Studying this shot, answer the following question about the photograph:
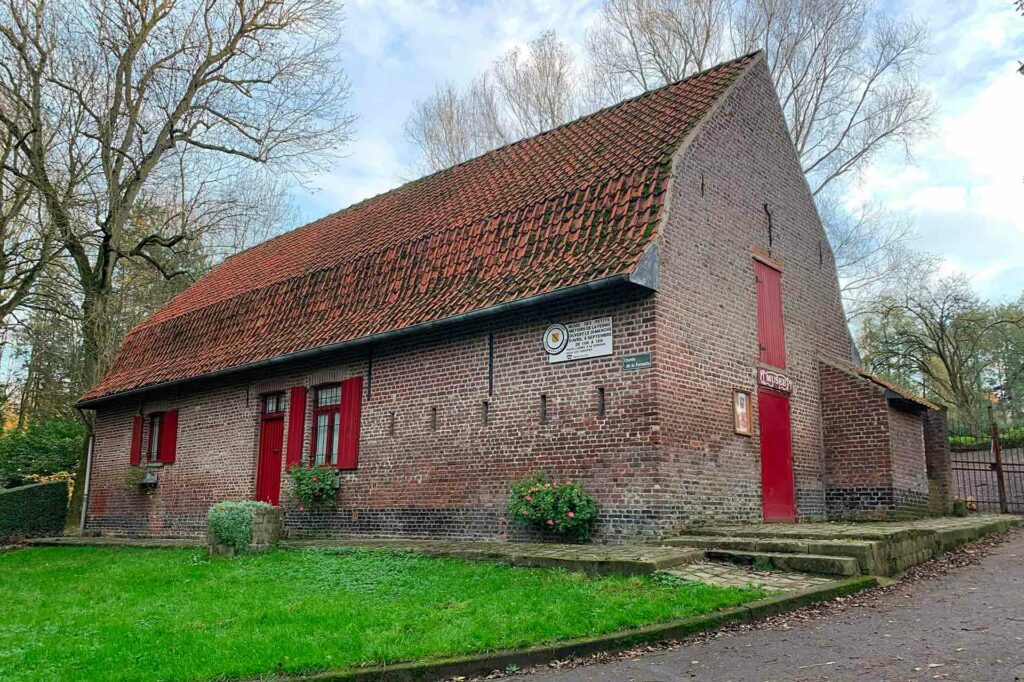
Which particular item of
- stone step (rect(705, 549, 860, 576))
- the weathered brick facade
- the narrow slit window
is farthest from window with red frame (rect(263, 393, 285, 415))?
the weathered brick facade

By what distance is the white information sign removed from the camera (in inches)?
417

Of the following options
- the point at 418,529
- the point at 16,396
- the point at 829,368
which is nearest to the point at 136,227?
the point at 16,396

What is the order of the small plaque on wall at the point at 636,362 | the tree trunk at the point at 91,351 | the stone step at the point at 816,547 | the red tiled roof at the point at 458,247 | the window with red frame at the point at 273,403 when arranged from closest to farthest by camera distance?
1. the stone step at the point at 816,547
2. the small plaque on wall at the point at 636,362
3. the red tiled roof at the point at 458,247
4. the window with red frame at the point at 273,403
5. the tree trunk at the point at 91,351

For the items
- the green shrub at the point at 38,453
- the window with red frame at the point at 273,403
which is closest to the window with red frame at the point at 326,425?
the window with red frame at the point at 273,403

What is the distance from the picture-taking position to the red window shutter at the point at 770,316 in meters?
12.7

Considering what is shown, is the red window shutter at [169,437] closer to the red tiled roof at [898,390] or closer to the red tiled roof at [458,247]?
the red tiled roof at [458,247]

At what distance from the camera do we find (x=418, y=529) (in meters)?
12.3

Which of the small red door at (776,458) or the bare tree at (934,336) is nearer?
the small red door at (776,458)

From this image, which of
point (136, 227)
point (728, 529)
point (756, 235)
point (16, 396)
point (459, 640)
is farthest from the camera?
point (16, 396)

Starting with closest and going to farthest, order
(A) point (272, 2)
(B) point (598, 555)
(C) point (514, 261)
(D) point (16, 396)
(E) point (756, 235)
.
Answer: (B) point (598, 555) → (C) point (514, 261) → (E) point (756, 235) → (A) point (272, 2) → (D) point (16, 396)

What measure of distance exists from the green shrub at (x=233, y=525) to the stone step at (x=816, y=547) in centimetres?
623

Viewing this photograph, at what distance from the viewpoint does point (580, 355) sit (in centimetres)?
1078

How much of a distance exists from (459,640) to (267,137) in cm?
1707

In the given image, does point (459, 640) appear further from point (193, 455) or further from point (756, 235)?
point (193, 455)
